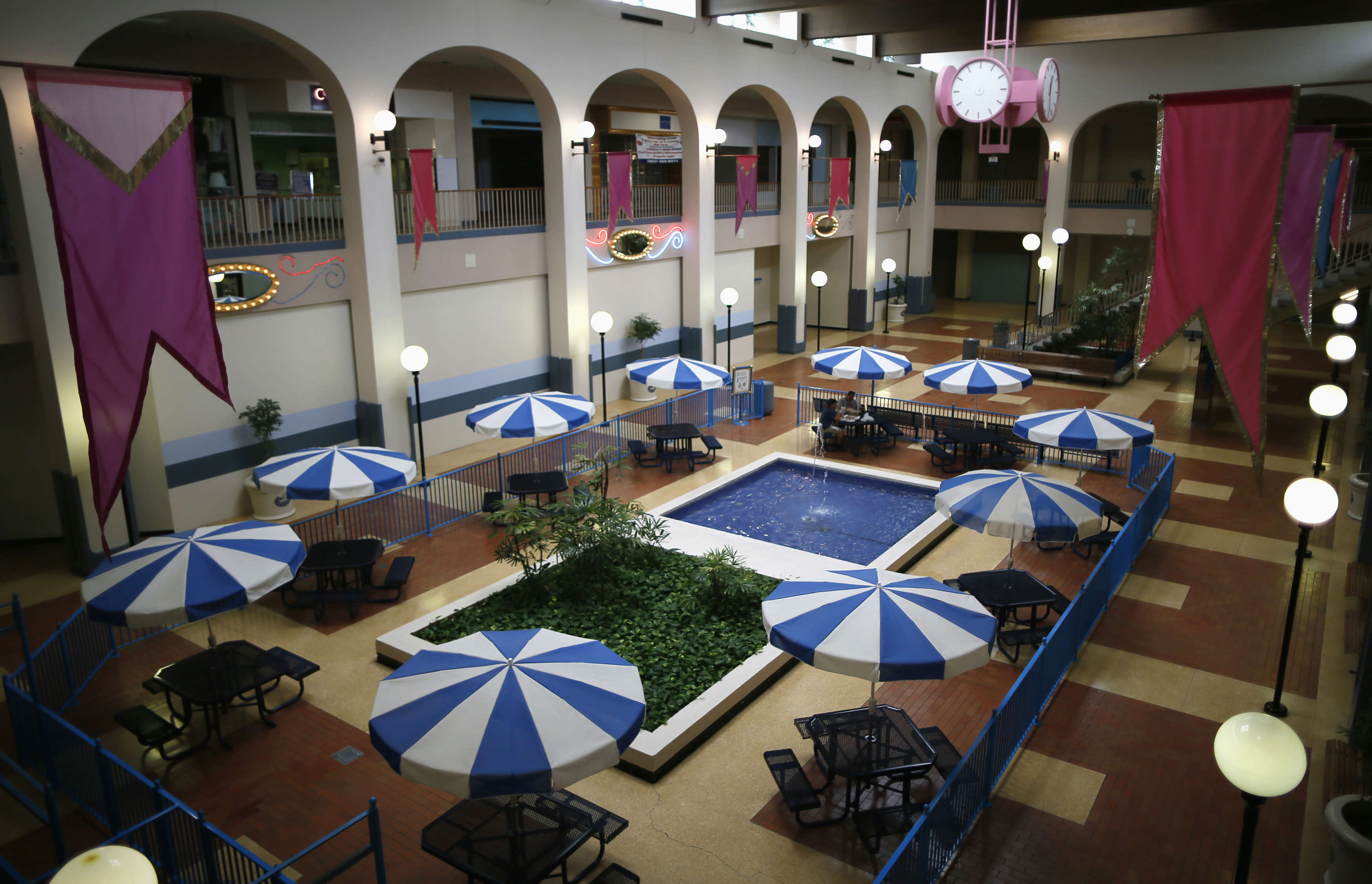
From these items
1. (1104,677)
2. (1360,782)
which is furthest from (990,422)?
(1360,782)

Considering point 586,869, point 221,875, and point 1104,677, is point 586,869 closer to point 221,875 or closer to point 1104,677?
point 221,875

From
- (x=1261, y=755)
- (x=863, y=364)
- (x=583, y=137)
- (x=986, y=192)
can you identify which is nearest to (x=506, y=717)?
(x=1261, y=755)

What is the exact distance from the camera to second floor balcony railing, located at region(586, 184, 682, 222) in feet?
72.4

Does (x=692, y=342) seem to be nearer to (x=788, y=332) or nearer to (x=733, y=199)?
(x=788, y=332)

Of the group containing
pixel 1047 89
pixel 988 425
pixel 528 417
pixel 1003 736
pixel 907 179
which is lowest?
pixel 1003 736

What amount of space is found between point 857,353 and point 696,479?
161 inches

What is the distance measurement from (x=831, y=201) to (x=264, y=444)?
1772 cm

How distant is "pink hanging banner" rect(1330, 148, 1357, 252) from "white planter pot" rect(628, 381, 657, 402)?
569 inches

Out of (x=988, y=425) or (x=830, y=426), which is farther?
(x=830, y=426)

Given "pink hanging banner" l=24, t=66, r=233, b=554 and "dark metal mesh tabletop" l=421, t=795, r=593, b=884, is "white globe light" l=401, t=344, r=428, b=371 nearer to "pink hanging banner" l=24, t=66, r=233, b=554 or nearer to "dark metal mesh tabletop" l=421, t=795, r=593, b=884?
"pink hanging banner" l=24, t=66, r=233, b=554

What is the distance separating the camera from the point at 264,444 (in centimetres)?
1583

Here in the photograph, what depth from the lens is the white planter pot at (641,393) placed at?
23.0 m

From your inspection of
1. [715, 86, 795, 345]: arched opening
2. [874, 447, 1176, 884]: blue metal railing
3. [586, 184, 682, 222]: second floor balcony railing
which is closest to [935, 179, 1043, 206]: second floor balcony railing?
[715, 86, 795, 345]: arched opening

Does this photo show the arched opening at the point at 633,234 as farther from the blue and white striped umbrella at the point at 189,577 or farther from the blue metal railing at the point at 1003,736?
the blue metal railing at the point at 1003,736
